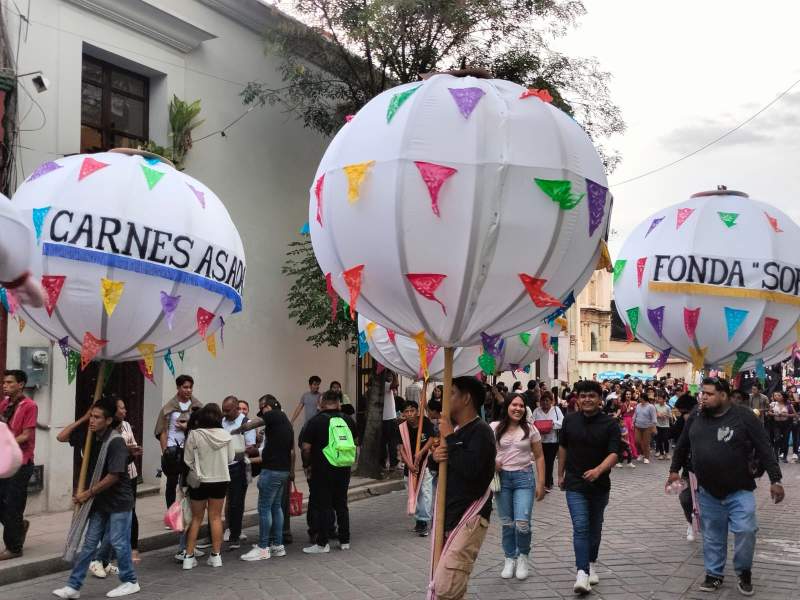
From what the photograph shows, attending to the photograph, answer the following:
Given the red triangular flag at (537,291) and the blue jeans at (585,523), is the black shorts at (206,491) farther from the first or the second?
the red triangular flag at (537,291)

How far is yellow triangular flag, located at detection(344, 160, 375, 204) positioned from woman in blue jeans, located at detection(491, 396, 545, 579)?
11.9 ft

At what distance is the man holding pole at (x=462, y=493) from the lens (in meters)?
5.24

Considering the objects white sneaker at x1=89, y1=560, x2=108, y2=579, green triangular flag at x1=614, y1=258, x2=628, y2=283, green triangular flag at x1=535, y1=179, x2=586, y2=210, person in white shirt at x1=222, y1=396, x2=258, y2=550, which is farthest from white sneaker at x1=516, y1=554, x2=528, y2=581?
green triangular flag at x1=535, y1=179, x2=586, y2=210

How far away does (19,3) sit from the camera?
11172 mm

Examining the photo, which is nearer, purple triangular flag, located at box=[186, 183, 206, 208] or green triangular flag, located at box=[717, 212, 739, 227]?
purple triangular flag, located at box=[186, 183, 206, 208]

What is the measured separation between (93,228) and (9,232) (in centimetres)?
311

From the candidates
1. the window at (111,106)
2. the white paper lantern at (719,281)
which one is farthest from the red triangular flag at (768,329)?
the window at (111,106)

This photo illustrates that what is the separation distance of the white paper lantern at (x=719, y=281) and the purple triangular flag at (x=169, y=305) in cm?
441

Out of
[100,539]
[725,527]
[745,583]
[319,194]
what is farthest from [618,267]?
[100,539]

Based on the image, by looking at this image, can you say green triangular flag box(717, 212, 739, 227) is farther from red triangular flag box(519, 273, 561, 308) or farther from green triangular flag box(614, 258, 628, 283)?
red triangular flag box(519, 273, 561, 308)

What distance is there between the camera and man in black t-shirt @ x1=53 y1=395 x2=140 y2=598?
22.8 ft

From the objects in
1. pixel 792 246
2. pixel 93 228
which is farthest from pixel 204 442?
pixel 792 246

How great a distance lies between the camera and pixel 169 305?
21.9 ft

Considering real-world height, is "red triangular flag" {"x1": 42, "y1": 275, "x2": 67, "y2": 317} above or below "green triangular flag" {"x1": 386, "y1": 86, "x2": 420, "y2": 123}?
below
